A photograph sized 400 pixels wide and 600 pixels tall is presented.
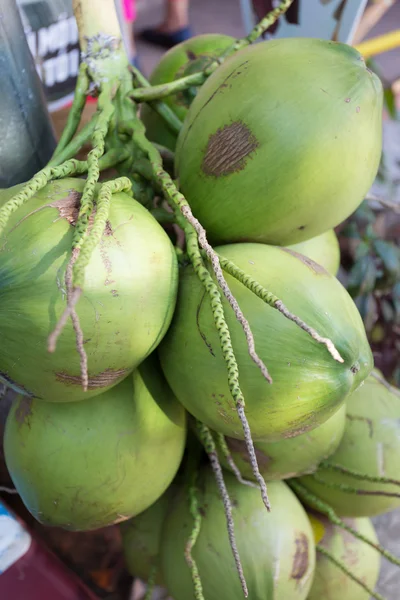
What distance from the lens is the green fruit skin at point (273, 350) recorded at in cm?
70

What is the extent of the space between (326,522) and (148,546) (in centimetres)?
36

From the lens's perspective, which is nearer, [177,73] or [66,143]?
[66,143]

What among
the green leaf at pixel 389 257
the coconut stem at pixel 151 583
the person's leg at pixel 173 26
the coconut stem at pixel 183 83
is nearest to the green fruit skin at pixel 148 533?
the coconut stem at pixel 151 583

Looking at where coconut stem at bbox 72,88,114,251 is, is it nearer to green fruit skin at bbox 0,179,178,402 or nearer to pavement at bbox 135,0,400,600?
green fruit skin at bbox 0,179,178,402

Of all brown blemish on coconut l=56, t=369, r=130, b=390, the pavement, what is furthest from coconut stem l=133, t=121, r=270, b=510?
the pavement

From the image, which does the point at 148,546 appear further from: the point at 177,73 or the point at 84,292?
the point at 177,73

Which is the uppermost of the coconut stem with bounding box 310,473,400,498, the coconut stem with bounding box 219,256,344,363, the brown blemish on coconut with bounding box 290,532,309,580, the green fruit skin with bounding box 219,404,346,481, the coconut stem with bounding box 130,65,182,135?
the coconut stem with bounding box 130,65,182,135

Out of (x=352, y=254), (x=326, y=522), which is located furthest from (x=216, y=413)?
(x=352, y=254)

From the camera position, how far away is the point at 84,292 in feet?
2.12

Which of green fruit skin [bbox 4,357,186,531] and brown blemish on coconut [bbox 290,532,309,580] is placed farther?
brown blemish on coconut [bbox 290,532,309,580]

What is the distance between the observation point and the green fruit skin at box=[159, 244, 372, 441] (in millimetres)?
699

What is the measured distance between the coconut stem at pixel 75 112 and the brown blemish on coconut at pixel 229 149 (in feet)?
0.73

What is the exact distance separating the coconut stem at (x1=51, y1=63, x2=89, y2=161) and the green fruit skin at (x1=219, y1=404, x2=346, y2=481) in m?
0.55

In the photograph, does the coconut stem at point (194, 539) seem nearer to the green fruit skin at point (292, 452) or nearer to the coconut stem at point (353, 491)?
the green fruit skin at point (292, 452)
